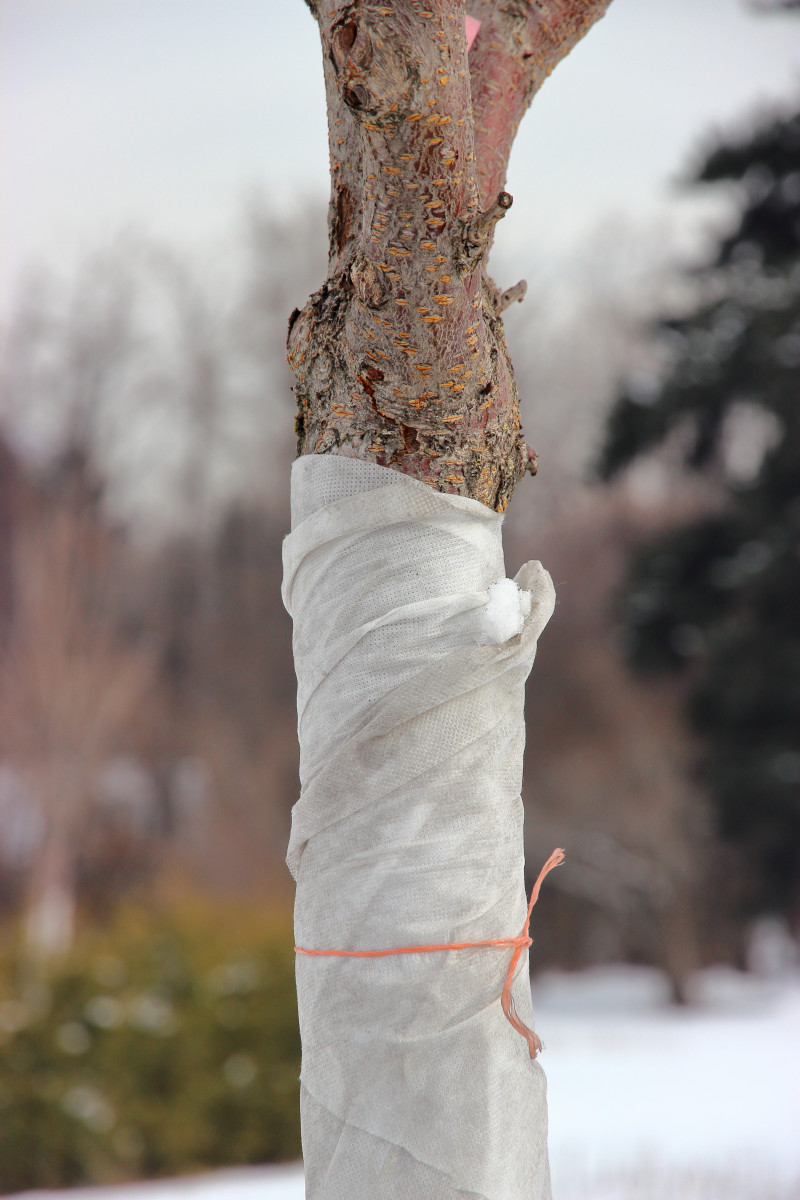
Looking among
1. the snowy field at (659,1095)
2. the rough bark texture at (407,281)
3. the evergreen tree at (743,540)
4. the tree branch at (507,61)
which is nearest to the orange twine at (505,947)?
the rough bark texture at (407,281)

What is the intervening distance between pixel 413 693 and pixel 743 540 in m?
4.74

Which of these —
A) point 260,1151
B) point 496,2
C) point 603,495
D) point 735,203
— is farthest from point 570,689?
point 496,2

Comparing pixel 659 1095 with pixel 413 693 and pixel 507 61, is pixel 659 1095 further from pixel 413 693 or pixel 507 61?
pixel 507 61

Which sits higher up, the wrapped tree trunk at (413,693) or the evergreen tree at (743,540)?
the evergreen tree at (743,540)

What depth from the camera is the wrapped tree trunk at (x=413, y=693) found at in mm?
810

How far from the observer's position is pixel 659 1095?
370 centimetres

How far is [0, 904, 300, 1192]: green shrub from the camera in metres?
2.94

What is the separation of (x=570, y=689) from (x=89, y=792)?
2.86 meters

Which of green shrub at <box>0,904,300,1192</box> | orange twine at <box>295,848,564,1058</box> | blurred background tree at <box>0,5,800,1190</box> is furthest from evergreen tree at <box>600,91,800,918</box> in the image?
orange twine at <box>295,848,564,1058</box>

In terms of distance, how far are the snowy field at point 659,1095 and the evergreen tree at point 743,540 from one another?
0.75 metres

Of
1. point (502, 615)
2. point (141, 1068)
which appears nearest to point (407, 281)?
point (502, 615)

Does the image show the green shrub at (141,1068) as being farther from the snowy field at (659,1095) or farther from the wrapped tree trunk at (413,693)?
the wrapped tree trunk at (413,693)

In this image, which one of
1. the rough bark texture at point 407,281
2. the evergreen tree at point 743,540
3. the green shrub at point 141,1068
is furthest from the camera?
the evergreen tree at point 743,540

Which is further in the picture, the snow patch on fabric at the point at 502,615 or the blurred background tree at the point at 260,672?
the blurred background tree at the point at 260,672
